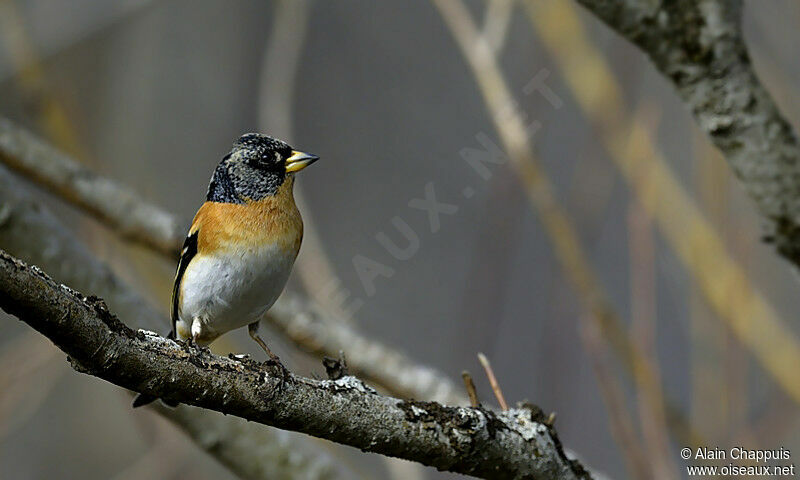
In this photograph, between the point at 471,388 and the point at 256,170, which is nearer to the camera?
the point at 471,388

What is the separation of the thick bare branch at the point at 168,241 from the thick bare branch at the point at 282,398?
0.95 metres

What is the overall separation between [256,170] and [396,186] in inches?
106

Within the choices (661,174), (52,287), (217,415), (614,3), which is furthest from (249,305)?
(661,174)

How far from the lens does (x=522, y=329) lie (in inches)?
187

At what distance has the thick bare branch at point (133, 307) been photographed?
2.15 meters

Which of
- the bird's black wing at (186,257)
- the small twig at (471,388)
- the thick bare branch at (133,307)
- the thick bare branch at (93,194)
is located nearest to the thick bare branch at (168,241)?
the thick bare branch at (93,194)

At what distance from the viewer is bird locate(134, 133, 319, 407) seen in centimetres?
185

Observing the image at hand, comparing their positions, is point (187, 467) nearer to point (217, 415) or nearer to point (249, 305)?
point (217, 415)

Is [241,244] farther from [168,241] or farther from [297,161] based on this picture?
[168,241]

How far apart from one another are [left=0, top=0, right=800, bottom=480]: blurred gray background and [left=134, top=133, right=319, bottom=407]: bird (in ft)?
2.00

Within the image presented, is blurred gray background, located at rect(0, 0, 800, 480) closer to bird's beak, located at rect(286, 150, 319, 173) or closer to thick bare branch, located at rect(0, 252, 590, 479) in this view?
bird's beak, located at rect(286, 150, 319, 173)

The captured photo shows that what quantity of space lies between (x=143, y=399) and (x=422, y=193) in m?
2.75

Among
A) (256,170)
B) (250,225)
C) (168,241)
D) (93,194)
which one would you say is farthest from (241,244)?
(93,194)

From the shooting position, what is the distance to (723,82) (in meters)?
1.89
